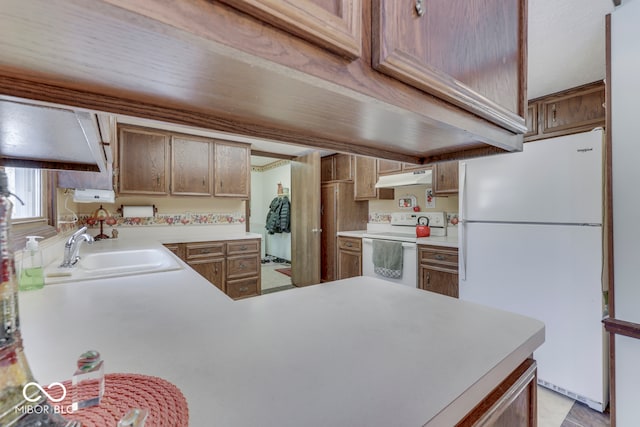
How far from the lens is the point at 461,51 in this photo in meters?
0.61

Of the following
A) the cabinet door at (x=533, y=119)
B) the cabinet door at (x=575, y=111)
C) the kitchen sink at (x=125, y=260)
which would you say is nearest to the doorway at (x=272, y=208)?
the kitchen sink at (x=125, y=260)

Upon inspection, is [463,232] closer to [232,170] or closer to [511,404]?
[511,404]

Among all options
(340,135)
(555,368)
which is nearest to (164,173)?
(340,135)

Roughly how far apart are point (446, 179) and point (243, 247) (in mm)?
2310

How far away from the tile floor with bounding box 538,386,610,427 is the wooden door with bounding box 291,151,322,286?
8.14 ft

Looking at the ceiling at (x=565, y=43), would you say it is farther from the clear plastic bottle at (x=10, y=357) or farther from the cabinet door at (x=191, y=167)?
the cabinet door at (x=191, y=167)

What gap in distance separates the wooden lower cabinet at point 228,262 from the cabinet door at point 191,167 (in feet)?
2.33

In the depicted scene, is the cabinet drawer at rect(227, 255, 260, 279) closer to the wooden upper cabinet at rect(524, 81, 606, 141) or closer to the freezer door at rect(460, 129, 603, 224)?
the freezer door at rect(460, 129, 603, 224)

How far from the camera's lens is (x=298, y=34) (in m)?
0.38

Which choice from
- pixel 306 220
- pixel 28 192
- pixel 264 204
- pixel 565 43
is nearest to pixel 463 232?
pixel 565 43

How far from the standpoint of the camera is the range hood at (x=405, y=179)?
2.84 m

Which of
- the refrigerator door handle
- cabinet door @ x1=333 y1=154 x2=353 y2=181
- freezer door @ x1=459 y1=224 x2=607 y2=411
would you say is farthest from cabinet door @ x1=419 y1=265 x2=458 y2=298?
cabinet door @ x1=333 y1=154 x2=353 y2=181

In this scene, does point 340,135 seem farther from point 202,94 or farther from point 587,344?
point 587,344

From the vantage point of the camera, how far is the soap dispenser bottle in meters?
1.02
